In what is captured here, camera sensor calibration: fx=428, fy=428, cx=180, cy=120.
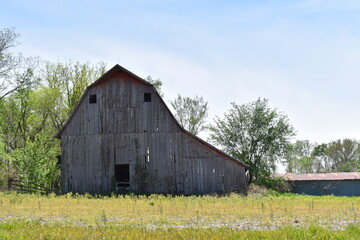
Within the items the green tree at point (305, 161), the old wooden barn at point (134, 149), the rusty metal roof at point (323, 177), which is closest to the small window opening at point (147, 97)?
the old wooden barn at point (134, 149)

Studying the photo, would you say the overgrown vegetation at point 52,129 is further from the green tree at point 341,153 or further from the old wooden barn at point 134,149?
the green tree at point 341,153

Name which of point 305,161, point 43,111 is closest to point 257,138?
point 43,111

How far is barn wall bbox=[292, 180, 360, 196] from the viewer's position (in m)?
41.3

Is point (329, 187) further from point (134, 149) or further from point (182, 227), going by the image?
point (182, 227)

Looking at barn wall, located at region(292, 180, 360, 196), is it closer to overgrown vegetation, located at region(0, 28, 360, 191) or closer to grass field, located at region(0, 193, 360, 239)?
overgrown vegetation, located at region(0, 28, 360, 191)

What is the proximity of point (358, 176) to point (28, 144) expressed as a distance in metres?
31.3

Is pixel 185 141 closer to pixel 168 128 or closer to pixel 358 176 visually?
pixel 168 128

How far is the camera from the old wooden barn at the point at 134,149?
95.5 ft

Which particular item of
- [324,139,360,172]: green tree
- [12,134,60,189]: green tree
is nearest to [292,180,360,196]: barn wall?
[12,134,60,189]: green tree

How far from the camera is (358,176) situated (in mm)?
41625

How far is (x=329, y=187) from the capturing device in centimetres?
4156

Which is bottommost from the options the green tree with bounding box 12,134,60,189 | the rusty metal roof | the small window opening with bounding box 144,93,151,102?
the rusty metal roof

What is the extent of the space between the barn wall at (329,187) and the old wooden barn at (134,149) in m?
14.8

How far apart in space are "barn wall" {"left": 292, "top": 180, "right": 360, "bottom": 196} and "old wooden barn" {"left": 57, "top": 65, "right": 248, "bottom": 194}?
14843mm
